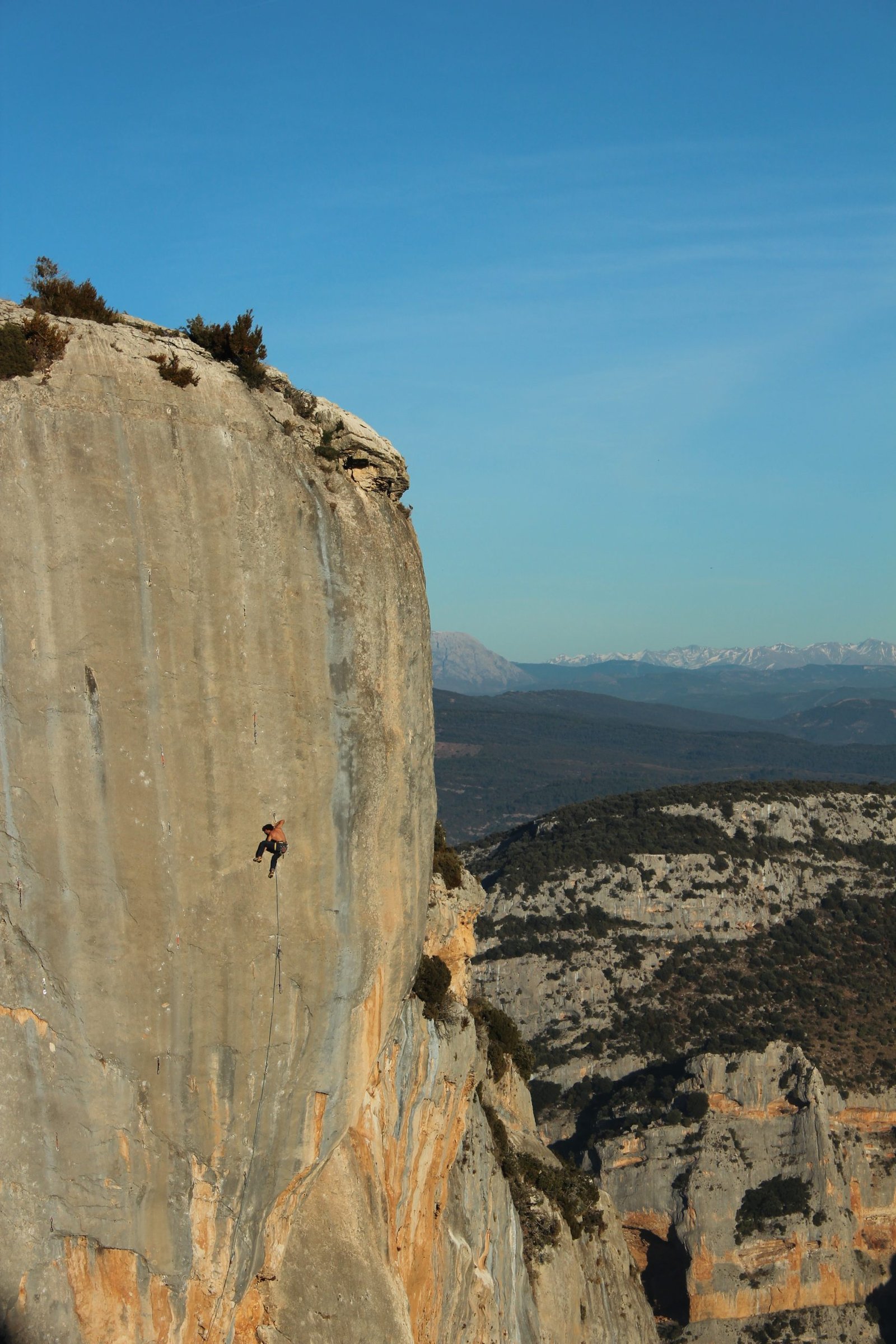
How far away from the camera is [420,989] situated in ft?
55.5

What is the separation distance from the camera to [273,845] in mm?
12453

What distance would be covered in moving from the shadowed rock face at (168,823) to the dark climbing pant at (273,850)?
0.53 feet

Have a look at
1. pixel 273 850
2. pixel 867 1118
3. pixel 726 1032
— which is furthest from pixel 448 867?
pixel 726 1032

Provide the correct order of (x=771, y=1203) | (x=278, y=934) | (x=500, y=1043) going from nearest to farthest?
(x=278, y=934), (x=500, y=1043), (x=771, y=1203)

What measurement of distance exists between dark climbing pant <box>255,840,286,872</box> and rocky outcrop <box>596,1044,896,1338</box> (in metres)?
41.3

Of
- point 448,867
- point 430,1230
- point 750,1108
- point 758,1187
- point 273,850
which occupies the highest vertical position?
point 273,850

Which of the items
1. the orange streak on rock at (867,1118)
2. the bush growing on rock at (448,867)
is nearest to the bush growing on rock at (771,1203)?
the orange streak on rock at (867,1118)

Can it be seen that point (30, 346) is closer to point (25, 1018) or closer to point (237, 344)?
point (237, 344)

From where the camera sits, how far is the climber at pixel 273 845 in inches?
490

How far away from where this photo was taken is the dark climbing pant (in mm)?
12453

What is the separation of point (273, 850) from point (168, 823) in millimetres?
1244

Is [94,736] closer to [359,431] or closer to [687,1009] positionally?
[359,431]

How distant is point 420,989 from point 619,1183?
120 feet

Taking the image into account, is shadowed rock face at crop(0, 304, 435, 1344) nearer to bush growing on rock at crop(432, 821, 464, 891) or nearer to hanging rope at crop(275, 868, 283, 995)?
hanging rope at crop(275, 868, 283, 995)
